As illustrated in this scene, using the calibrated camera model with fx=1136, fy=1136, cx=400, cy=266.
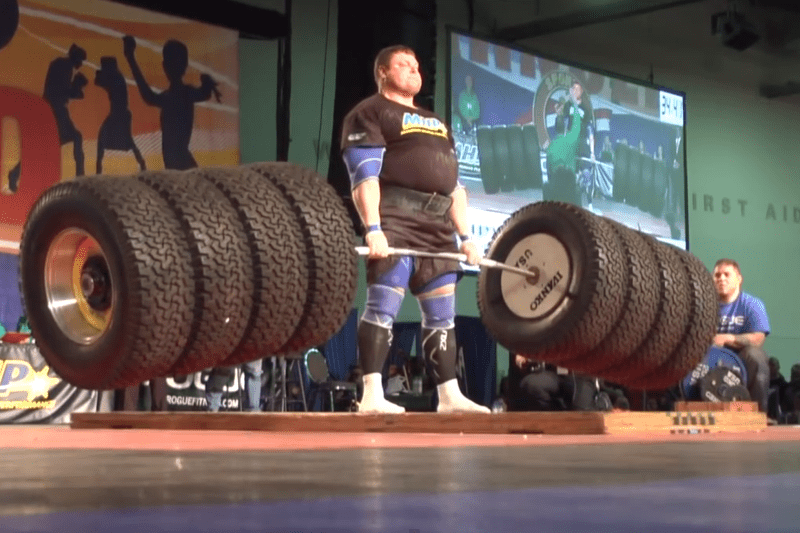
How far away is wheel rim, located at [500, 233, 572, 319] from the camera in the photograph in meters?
4.12

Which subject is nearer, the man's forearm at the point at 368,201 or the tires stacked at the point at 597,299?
the man's forearm at the point at 368,201

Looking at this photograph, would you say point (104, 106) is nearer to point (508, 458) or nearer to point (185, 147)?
point (185, 147)

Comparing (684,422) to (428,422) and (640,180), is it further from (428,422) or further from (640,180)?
(640,180)

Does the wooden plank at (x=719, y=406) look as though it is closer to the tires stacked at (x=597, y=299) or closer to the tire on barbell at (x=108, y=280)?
the tires stacked at (x=597, y=299)

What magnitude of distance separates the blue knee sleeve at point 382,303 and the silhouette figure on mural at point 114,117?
Answer: 5.47 meters

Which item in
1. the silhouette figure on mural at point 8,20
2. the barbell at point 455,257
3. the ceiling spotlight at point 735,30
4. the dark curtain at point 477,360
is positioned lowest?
the dark curtain at point 477,360

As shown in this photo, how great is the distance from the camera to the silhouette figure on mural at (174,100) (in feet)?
30.5

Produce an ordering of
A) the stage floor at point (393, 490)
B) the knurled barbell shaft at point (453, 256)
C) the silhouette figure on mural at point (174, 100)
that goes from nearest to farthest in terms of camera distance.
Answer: the stage floor at point (393, 490) → the knurled barbell shaft at point (453, 256) → the silhouette figure on mural at point (174, 100)

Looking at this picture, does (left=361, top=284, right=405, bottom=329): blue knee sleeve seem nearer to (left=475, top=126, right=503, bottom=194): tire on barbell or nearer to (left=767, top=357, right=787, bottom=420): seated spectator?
(left=767, top=357, right=787, bottom=420): seated spectator

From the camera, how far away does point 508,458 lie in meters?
1.97


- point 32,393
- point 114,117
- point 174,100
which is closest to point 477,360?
point 174,100

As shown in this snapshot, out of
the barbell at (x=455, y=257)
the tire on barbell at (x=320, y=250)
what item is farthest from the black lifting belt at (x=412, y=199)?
the tire on barbell at (x=320, y=250)

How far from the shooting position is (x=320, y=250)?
3141 millimetres

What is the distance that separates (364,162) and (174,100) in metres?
5.79
